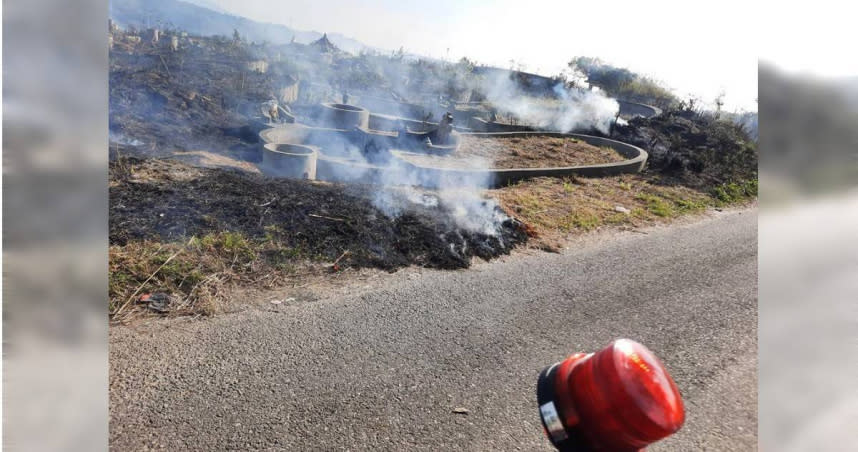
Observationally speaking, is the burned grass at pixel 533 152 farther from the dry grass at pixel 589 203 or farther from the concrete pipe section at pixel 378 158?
the dry grass at pixel 589 203

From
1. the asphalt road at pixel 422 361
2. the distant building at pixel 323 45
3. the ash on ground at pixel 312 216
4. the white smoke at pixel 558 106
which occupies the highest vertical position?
the distant building at pixel 323 45

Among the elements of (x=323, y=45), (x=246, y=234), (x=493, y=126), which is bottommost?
(x=246, y=234)

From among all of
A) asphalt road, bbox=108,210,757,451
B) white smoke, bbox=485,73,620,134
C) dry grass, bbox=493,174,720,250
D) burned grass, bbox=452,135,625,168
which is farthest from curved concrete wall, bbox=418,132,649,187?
white smoke, bbox=485,73,620,134

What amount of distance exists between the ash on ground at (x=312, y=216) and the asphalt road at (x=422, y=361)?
0.71 meters

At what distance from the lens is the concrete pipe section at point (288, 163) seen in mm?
10414

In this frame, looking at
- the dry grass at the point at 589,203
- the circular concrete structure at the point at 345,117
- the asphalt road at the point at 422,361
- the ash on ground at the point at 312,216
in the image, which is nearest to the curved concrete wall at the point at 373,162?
the dry grass at the point at 589,203

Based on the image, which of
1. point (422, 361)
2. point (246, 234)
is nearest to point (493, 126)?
point (246, 234)

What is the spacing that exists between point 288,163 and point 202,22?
22.8m

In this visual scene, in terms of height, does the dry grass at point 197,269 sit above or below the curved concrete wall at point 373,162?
below

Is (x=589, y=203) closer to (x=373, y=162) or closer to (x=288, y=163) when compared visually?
(x=373, y=162)

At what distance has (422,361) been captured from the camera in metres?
3.85

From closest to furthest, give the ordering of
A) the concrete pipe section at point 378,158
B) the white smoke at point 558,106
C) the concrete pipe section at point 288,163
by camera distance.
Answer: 1. the concrete pipe section at point 378,158
2. the concrete pipe section at point 288,163
3. the white smoke at point 558,106

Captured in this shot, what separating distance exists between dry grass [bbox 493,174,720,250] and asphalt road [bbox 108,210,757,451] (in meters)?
2.10

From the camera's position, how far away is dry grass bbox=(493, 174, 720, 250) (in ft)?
26.2
